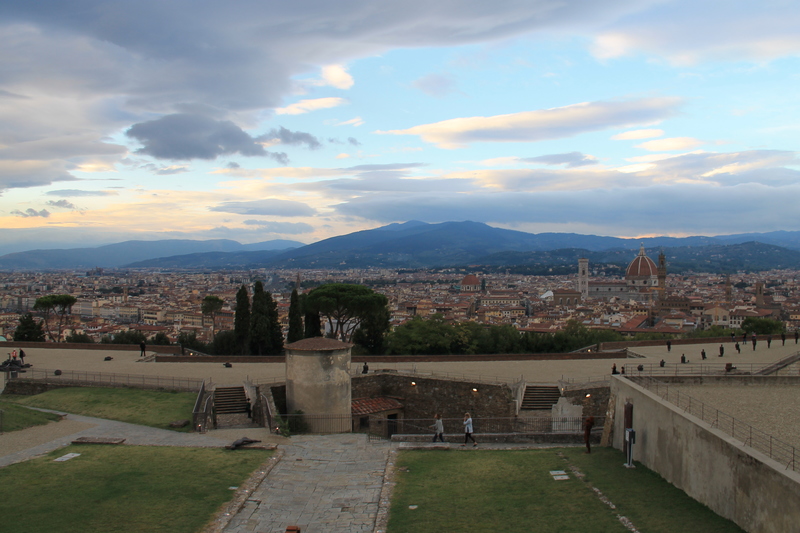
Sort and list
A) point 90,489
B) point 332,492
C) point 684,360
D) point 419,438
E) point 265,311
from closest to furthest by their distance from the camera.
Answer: point 90,489
point 332,492
point 419,438
point 684,360
point 265,311

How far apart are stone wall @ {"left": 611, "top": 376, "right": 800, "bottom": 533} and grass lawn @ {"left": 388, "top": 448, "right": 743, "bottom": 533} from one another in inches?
7.5

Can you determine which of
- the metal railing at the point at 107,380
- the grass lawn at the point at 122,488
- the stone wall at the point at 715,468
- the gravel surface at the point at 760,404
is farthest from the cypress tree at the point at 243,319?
the stone wall at the point at 715,468

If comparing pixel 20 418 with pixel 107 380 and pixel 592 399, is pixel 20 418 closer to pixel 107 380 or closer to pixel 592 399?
pixel 107 380

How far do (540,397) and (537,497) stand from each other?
386 inches

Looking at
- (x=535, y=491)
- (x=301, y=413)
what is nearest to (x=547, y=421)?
(x=301, y=413)

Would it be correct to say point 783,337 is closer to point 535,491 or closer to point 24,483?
point 535,491

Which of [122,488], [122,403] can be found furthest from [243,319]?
[122,488]

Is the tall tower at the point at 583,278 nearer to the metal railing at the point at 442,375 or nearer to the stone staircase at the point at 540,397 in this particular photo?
the metal railing at the point at 442,375

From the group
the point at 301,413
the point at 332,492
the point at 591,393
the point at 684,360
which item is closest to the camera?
the point at 332,492

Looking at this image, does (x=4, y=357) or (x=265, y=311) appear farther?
(x=265, y=311)

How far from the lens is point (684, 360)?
20.5 meters

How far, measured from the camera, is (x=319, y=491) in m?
8.91

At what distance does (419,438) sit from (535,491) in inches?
177

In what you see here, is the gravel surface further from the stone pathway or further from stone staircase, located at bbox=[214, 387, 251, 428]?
stone staircase, located at bbox=[214, 387, 251, 428]
